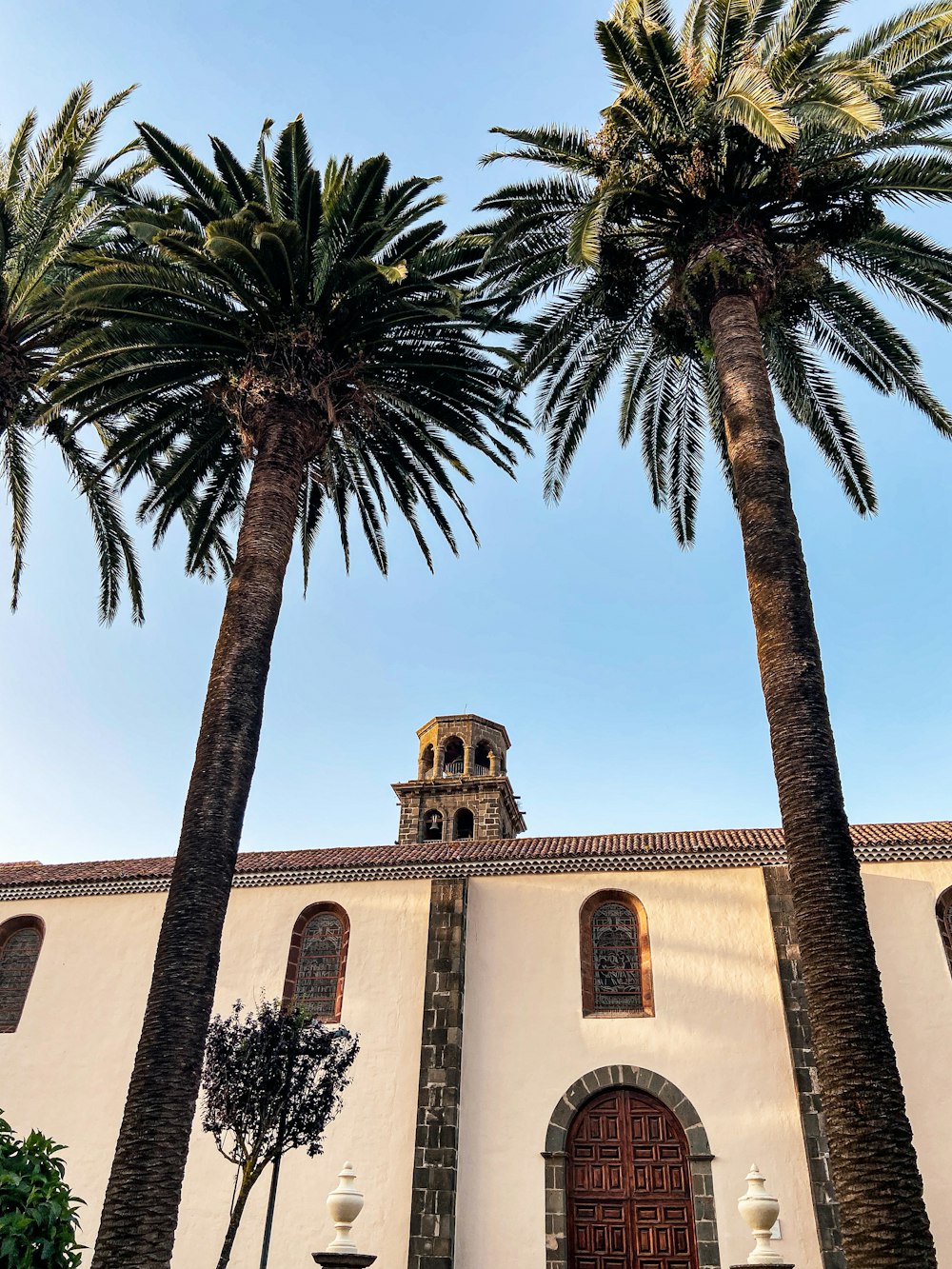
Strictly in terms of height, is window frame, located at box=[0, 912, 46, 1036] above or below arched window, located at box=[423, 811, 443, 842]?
below

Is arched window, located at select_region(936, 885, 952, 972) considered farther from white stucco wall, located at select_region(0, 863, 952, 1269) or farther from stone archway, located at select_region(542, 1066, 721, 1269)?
stone archway, located at select_region(542, 1066, 721, 1269)

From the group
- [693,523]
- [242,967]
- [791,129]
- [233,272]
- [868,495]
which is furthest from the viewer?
[242,967]

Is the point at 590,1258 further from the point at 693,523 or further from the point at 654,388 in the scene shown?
the point at 654,388

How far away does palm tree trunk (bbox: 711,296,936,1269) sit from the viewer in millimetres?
7051

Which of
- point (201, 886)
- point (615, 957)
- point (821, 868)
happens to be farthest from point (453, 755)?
point (821, 868)

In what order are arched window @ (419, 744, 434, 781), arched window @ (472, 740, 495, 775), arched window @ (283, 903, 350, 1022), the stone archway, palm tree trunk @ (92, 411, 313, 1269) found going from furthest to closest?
arched window @ (419, 744, 434, 781)
arched window @ (472, 740, 495, 775)
arched window @ (283, 903, 350, 1022)
the stone archway
palm tree trunk @ (92, 411, 313, 1269)

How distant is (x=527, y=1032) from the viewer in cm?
1691

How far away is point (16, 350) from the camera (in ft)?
47.2

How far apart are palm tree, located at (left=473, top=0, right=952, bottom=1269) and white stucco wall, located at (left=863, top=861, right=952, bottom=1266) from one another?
6.57 metres

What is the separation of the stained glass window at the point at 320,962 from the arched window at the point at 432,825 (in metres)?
17.4

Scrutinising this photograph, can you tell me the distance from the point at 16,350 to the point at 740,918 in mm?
14594

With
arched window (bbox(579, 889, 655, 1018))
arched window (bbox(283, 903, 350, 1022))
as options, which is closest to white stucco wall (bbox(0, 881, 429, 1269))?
arched window (bbox(283, 903, 350, 1022))

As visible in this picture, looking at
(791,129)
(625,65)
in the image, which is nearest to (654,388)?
(625,65)

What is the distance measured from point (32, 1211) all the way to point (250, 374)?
9.96 meters
